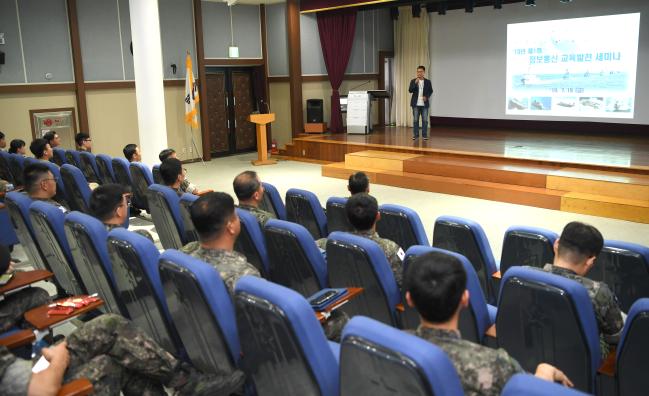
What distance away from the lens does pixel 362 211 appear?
2.85 m

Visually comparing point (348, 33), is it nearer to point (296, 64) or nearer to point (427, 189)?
point (296, 64)

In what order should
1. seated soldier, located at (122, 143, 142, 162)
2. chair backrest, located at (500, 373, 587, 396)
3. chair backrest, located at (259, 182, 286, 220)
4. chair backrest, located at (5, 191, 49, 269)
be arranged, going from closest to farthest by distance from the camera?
chair backrest, located at (500, 373, 587, 396), chair backrest, located at (5, 191, 49, 269), chair backrest, located at (259, 182, 286, 220), seated soldier, located at (122, 143, 142, 162)

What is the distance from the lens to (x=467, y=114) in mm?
12133

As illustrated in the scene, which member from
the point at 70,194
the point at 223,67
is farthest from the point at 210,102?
the point at 70,194

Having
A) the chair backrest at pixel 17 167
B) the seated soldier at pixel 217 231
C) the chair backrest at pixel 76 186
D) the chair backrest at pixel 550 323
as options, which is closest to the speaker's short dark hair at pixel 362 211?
the seated soldier at pixel 217 231

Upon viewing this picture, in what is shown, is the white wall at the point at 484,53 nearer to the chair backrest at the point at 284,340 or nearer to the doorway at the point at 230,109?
the doorway at the point at 230,109

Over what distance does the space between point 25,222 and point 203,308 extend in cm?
205

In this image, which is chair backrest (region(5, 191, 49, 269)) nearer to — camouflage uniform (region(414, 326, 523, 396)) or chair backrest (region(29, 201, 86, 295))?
chair backrest (region(29, 201, 86, 295))

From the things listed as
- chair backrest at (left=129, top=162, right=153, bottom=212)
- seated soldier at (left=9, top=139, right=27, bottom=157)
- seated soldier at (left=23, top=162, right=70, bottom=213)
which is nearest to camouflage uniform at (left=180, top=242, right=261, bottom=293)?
seated soldier at (left=23, top=162, right=70, bottom=213)

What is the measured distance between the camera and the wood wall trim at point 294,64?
37.7ft

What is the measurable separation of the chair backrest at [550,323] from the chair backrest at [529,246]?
89 cm

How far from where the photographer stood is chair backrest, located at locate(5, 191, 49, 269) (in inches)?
137

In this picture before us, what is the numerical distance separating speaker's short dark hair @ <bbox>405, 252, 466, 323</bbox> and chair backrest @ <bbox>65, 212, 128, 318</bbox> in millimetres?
1683

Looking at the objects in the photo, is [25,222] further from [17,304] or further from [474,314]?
[474,314]
